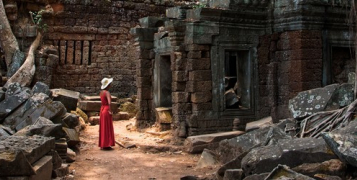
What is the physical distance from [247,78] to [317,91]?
3.79 meters

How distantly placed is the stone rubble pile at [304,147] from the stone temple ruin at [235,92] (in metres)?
0.02

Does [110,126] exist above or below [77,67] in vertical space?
below

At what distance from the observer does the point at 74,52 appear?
53.7 feet

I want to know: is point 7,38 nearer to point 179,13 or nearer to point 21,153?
point 179,13

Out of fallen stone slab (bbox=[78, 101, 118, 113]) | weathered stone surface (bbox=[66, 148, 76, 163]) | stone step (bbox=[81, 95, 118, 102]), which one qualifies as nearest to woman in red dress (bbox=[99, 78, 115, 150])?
weathered stone surface (bbox=[66, 148, 76, 163])

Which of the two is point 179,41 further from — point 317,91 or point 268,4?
point 317,91

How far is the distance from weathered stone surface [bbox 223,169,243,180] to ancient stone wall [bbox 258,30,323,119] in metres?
4.79

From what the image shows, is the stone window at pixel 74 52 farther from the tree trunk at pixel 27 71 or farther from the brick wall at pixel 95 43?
the tree trunk at pixel 27 71

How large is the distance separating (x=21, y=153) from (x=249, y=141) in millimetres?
3646

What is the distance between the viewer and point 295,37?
10430 millimetres

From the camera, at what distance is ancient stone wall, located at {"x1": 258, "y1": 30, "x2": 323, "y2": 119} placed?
34.0 feet

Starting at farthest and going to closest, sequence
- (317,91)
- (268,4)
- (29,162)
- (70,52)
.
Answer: (70,52) → (268,4) → (317,91) → (29,162)

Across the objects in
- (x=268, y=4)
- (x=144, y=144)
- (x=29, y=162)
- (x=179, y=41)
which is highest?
(x=268, y=4)

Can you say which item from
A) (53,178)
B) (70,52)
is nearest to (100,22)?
(70,52)
